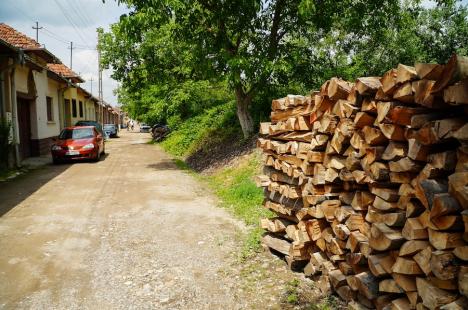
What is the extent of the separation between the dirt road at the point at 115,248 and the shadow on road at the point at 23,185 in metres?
0.04

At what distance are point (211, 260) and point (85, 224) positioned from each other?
272cm

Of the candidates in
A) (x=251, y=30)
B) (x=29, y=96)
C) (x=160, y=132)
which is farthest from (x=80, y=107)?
(x=251, y=30)

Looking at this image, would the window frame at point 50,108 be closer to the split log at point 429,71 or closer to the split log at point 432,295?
the split log at point 429,71

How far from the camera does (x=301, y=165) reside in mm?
4352

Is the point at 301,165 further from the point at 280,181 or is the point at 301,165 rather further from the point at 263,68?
the point at 263,68

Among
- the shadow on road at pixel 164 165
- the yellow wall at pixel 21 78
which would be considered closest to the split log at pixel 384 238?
the shadow on road at pixel 164 165

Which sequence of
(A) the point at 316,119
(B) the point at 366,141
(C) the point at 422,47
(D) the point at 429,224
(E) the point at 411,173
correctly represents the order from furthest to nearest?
(C) the point at 422,47
(A) the point at 316,119
(B) the point at 366,141
(E) the point at 411,173
(D) the point at 429,224

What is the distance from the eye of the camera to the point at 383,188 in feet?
10.3

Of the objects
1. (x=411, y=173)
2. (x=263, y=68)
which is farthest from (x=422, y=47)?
(x=411, y=173)

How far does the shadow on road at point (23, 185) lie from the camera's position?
26.7 ft

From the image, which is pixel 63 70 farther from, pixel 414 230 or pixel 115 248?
pixel 414 230

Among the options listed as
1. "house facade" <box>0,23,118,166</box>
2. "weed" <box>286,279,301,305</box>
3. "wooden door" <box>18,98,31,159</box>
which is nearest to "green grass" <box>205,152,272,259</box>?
"weed" <box>286,279,301,305</box>

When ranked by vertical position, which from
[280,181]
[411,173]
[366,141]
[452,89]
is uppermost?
[452,89]

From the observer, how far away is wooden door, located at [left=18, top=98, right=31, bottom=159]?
1594 cm
